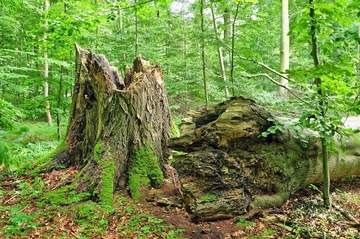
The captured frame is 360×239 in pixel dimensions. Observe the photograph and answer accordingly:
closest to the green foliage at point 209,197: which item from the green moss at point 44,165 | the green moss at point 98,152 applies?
the green moss at point 98,152

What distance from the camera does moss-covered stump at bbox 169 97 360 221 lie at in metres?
3.28

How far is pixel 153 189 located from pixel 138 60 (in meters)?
2.49

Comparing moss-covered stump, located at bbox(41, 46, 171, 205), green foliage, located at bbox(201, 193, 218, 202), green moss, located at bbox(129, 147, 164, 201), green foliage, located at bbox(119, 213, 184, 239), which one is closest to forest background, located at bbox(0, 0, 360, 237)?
moss-covered stump, located at bbox(41, 46, 171, 205)

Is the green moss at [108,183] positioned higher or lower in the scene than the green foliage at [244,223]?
higher

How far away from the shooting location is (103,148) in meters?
4.06

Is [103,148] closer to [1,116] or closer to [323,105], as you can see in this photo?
[1,116]

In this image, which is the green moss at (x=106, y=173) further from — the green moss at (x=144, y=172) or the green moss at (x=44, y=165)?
the green moss at (x=44, y=165)

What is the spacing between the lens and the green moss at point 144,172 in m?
4.00

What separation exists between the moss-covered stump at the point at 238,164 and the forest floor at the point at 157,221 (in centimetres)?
20

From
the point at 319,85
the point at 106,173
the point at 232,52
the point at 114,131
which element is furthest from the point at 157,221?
the point at 232,52

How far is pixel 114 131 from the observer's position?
13.6 ft

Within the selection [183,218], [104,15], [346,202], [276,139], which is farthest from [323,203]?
[104,15]

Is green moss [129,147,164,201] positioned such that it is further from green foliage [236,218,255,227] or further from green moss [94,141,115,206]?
green foliage [236,218,255,227]

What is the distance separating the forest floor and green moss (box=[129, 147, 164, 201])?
0.24 metres
